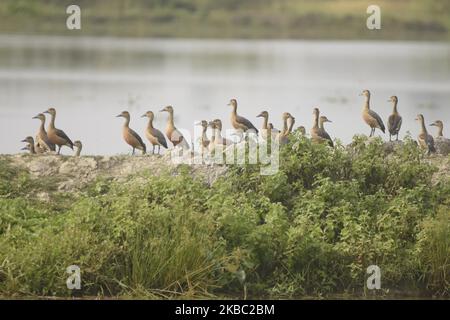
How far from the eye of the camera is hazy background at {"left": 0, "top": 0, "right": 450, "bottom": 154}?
77.2 feet

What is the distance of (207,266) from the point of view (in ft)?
32.4

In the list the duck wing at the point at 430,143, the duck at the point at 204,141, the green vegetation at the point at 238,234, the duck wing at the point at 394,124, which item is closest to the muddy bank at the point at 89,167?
the green vegetation at the point at 238,234

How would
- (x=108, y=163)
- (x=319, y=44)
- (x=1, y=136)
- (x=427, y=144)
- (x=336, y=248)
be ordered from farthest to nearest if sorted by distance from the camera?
1. (x=319, y=44)
2. (x=1, y=136)
3. (x=427, y=144)
4. (x=108, y=163)
5. (x=336, y=248)

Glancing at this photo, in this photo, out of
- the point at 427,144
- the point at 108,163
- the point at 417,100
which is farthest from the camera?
the point at 417,100

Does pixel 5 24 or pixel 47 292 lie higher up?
pixel 5 24

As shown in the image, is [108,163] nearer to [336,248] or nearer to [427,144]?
[336,248]

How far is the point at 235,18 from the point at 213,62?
20.9 ft

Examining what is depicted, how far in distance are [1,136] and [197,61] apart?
1568cm

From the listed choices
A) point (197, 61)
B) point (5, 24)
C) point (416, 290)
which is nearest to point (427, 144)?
point (416, 290)

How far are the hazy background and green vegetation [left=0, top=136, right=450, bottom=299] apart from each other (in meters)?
7.50

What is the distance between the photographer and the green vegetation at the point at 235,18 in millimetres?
38219

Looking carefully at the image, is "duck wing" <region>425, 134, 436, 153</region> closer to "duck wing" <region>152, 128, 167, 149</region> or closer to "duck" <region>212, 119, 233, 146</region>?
"duck" <region>212, 119, 233, 146</region>

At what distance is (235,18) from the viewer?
40938 mm

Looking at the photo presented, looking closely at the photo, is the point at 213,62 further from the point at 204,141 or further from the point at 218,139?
the point at 204,141
